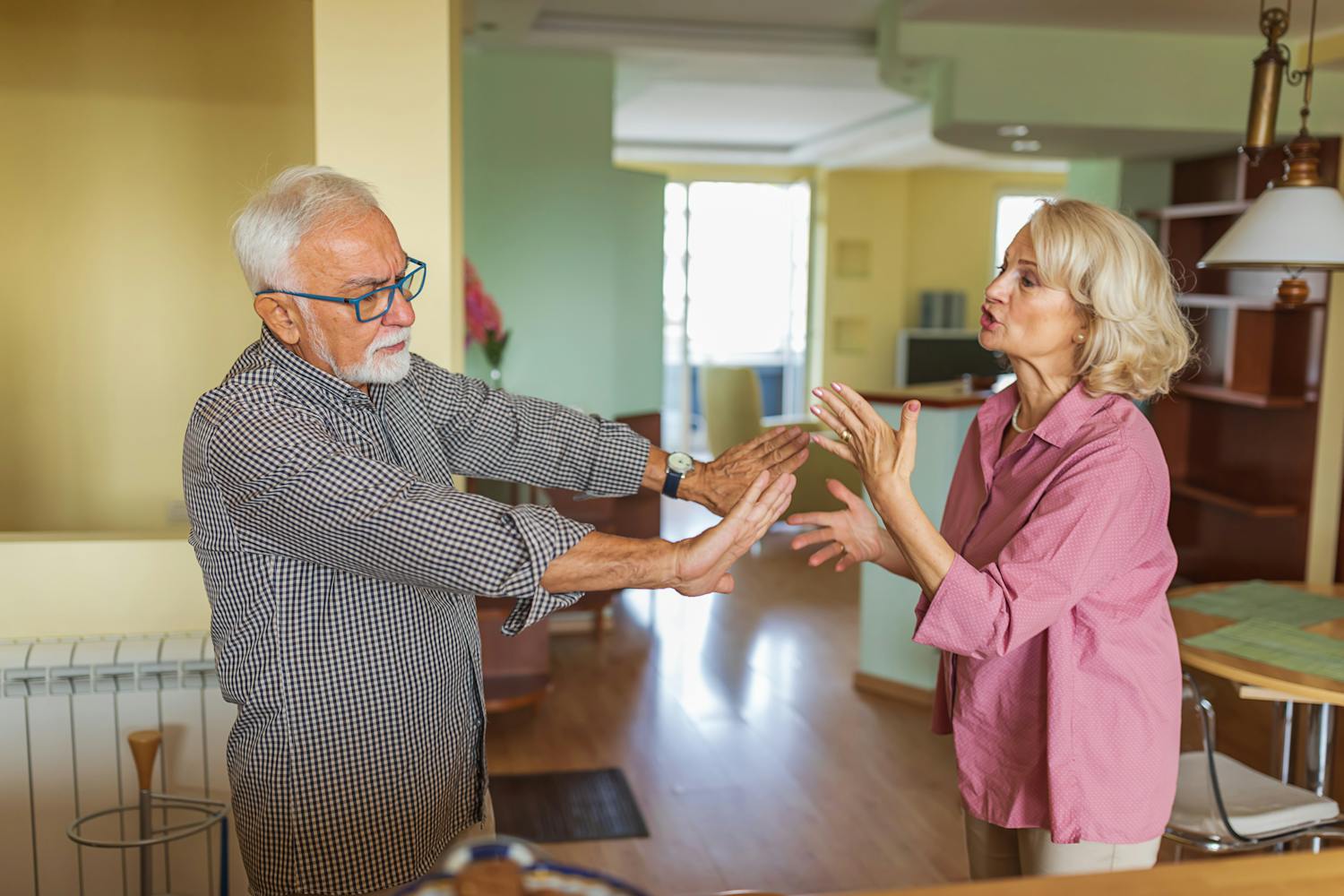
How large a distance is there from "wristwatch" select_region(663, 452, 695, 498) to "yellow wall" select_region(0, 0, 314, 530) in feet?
5.12

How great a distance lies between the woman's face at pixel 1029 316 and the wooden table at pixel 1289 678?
0.98 m

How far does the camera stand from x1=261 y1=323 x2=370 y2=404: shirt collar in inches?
60.6

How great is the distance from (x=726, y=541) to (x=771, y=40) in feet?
14.5

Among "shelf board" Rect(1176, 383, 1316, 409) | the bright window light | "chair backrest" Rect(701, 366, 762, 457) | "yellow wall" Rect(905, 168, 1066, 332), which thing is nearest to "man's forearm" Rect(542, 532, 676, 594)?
"shelf board" Rect(1176, 383, 1316, 409)

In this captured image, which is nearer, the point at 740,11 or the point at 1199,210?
the point at 740,11

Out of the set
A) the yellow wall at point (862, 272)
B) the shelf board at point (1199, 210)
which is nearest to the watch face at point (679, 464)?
the shelf board at point (1199, 210)

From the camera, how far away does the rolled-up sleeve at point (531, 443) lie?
1843mm

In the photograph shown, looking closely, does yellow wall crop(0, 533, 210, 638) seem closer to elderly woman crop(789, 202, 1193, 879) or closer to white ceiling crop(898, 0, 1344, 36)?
elderly woman crop(789, 202, 1193, 879)

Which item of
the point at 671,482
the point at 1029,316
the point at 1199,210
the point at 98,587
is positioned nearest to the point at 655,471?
the point at 671,482

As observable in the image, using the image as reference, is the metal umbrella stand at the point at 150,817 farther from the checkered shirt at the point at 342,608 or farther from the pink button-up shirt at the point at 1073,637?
the pink button-up shirt at the point at 1073,637

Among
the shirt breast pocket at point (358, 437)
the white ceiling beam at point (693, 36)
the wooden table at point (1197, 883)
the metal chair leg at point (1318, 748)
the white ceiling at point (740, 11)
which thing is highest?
the white ceiling at point (740, 11)

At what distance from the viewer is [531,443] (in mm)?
1884

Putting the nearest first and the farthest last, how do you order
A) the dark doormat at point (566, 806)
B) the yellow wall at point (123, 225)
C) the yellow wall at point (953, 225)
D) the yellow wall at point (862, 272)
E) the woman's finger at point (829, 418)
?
1. the woman's finger at point (829, 418)
2. the yellow wall at point (123, 225)
3. the dark doormat at point (566, 806)
4. the yellow wall at point (862, 272)
5. the yellow wall at point (953, 225)

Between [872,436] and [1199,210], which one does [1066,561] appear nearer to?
[872,436]
